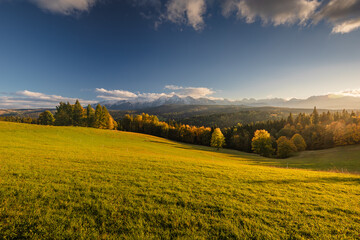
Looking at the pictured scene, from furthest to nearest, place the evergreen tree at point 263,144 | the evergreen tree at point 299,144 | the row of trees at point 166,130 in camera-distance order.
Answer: the row of trees at point 166,130 < the evergreen tree at point 299,144 < the evergreen tree at point 263,144

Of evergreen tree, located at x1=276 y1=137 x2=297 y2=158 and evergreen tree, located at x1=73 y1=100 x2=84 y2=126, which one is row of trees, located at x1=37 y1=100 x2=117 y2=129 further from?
evergreen tree, located at x1=276 y1=137 x2=297 y2=158

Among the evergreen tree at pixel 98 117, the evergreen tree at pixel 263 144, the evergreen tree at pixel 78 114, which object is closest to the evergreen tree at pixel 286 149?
the evergreen tree at pixel 263 144

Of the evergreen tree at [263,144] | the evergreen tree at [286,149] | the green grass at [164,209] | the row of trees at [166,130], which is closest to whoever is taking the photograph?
the green grass at [164,209]

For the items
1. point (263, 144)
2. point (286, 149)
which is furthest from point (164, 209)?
point (263, 144)

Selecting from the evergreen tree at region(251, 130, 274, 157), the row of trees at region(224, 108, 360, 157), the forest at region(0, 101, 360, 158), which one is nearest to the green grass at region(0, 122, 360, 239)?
the evergreen tree at region(251, 130, 274, 157)

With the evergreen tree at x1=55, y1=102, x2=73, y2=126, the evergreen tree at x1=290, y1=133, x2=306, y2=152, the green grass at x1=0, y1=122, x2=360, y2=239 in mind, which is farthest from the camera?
the evergreen tree at x1=55, y1=102, x2=73, y2=126

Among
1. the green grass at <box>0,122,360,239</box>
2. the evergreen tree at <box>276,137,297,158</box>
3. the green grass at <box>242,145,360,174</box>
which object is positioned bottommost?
the evergreen tree at <box>276,137,297,158</box>

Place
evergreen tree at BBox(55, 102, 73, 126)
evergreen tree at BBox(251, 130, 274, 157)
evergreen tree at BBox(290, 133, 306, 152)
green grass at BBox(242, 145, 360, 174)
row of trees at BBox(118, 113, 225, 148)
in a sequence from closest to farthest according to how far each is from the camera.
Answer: green grass at BBox(242, 145, 360, 174) → evergreen tree at BBox(251, 130, 274, 157) → evergreen tree at BBox(290, 133, 306, 152) → evergreen tree at BBox(55, 102, 73, 126) → row of trees at BBox(118, 113, 225, 148)

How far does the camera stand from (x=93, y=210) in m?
6.40

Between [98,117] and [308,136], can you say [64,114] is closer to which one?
[98,117]

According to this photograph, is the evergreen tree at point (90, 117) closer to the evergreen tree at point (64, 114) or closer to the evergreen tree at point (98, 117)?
the evergreen tree at point (98, 117)

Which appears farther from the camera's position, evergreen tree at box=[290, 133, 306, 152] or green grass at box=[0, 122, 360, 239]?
evergreen tree at box=[290, 133, 306, 152]

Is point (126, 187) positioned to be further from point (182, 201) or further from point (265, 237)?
point (265, 237)

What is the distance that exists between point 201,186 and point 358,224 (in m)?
7.45
